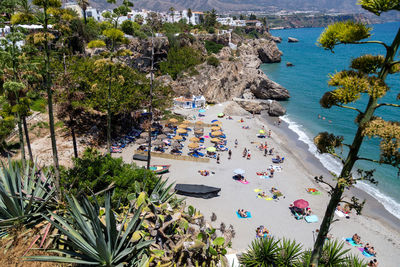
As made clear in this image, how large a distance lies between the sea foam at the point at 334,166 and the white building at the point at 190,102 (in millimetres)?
14909

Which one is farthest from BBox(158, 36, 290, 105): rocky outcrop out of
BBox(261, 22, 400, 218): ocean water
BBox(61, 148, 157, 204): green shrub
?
BBox(61, 148, 157, 204): green shrub

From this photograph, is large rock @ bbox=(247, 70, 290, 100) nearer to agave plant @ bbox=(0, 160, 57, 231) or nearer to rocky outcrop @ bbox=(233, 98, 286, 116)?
rocky outcrop @ bbox=(233, 98, 286, 116)

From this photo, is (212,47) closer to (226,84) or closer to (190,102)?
(226,84)

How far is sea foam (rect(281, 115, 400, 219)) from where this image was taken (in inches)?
883

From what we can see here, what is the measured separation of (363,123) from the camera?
4379 mm

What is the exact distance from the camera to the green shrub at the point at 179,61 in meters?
A: 51.7

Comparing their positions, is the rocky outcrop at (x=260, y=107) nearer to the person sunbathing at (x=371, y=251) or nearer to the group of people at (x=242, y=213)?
the group of people at (x=242, y=213)

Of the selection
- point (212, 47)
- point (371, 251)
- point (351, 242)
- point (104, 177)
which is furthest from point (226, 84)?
point (104, 177)

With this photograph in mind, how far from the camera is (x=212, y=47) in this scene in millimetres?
75750

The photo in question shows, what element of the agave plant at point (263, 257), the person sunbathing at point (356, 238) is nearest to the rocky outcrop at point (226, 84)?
the person sunbathing at point (356, 238)

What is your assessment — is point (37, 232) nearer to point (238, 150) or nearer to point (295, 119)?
point (238, 150)

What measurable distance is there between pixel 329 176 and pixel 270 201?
10527 mm

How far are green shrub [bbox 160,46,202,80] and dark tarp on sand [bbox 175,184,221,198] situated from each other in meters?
35.7

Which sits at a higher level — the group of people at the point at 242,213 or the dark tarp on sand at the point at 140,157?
the dark tarp on sand at the point at 140,157
